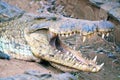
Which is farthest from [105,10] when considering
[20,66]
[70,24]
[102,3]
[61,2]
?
[20,66]

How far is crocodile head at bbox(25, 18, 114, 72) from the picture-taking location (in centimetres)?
428

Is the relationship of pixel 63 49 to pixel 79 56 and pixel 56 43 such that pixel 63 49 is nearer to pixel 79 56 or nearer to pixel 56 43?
pixel 56 43

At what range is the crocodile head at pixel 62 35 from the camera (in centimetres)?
428

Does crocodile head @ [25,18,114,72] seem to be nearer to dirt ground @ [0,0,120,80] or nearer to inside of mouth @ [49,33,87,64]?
inside of mouth @ [49,33,87,64]

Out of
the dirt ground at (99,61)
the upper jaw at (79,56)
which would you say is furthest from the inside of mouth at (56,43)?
the dirt ground at (99,61)

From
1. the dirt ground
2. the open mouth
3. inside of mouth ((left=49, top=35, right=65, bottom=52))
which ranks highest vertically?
inside of mouth ((left=49, top=35, right=65, bottom=52))

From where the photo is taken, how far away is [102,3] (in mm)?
7441

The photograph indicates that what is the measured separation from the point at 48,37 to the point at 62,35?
0.58 feet

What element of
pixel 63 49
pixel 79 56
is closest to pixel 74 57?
pixel 79 56

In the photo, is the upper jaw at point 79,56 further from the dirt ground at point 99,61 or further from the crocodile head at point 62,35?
the dirt ground at point 99,61

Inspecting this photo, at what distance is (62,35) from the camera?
14.5ft

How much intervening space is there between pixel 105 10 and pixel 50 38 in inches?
115

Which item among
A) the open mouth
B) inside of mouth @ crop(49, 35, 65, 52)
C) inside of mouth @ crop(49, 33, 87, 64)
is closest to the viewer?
the open mouth

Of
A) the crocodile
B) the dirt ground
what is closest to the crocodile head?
the crocodile
